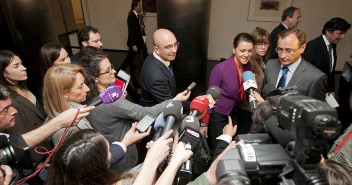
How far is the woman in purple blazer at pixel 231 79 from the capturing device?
226 centimetres

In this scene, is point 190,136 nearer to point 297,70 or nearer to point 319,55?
point 297,70

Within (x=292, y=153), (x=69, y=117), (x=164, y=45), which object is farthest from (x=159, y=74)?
(x=292, y=153)

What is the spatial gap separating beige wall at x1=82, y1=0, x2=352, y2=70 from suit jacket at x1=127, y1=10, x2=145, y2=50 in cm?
142

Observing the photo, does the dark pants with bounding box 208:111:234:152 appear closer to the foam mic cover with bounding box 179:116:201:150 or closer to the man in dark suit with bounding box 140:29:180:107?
the man in dark suit with bounding box 140:29:180:107

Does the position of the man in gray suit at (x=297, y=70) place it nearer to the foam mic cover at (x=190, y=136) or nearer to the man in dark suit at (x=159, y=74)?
the man in dark suit at (x=159, y=74)

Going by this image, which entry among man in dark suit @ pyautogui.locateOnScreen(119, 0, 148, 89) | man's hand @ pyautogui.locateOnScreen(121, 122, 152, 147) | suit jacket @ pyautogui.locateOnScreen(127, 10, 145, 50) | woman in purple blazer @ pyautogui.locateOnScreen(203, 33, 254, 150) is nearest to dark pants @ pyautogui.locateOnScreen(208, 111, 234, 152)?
woman in purple blazer @ pyautogui.locateOnScreen(203, 33, 254, 150)

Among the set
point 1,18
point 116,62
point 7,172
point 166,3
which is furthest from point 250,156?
point 1,18

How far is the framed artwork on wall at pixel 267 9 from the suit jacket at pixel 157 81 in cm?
397

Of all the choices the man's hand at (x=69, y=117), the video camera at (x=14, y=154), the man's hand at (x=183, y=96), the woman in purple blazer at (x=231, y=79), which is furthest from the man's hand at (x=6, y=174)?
the woman in purple blazer at (x=231, y=79)

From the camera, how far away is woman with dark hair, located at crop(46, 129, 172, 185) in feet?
3.05

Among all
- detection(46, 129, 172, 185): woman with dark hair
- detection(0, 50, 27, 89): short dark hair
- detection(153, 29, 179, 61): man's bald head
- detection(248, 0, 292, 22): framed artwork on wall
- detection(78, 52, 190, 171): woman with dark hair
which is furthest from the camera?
detection(248, 0, 292, 22): framed artwork on wall

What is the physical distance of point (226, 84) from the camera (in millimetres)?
2275

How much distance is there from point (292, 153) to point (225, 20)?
17.1 feet

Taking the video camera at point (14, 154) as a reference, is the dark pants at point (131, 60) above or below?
below
